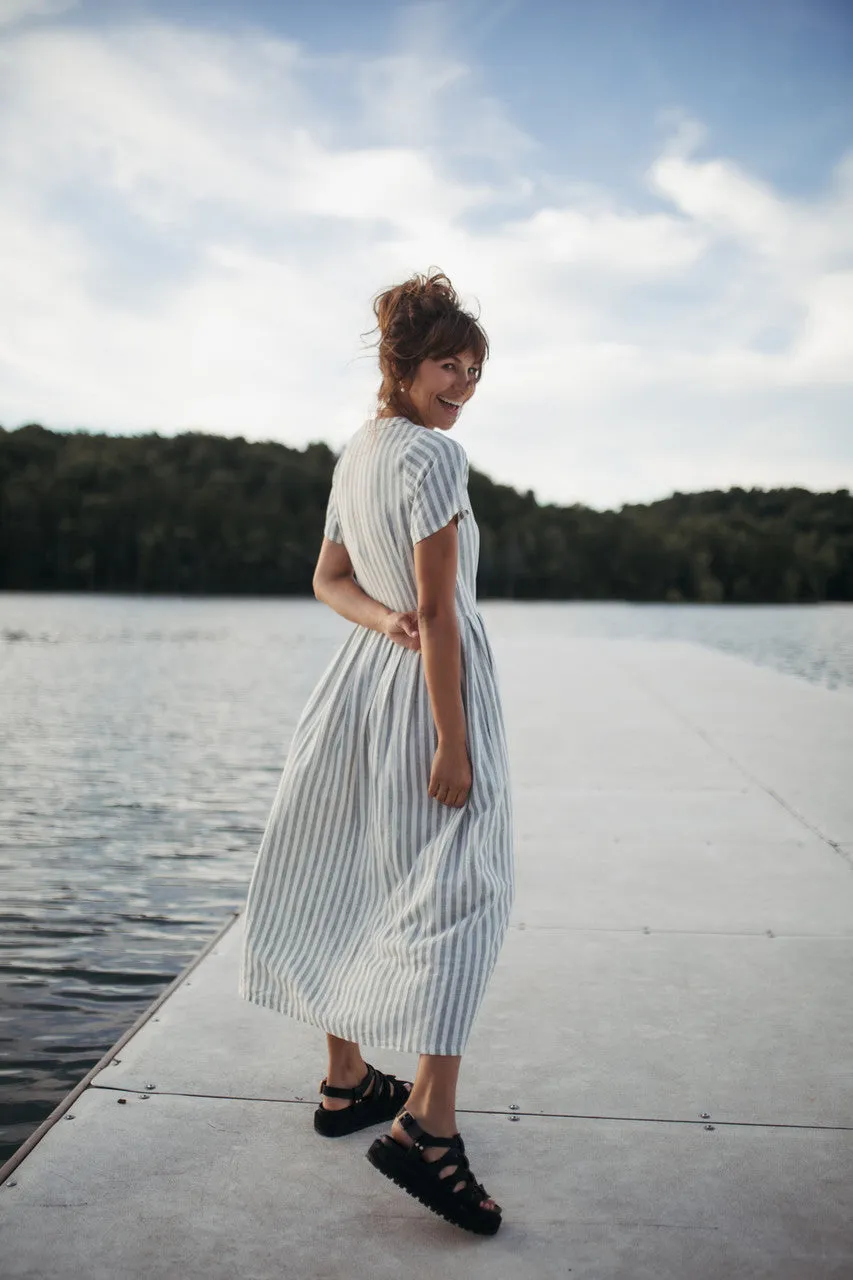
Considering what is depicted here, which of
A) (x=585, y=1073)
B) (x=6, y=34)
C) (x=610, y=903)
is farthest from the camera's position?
(x=6, y=34)

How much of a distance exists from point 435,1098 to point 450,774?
53cm

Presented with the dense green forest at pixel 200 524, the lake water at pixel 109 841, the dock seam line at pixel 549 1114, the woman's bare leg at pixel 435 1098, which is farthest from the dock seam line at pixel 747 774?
the dense green forest at pixel 200 524

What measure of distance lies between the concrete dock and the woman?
0.14m

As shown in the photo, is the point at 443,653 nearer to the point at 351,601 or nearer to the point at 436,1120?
the point at 351,601

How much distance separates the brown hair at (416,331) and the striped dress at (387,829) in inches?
3.1

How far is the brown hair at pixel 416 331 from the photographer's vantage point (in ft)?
6.39

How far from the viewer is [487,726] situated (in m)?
1.98

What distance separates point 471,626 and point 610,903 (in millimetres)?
1894

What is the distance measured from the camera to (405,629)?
195 cm

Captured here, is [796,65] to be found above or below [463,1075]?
above

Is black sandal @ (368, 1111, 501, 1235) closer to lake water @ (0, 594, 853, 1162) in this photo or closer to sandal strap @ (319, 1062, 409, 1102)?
sandal strap @ (319, 1062, 409, 1102)

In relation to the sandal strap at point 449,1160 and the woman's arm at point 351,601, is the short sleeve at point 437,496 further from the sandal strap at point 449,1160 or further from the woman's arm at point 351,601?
the sandal strap at point 449,1160

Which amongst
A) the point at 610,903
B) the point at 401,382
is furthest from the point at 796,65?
the point at 401,382

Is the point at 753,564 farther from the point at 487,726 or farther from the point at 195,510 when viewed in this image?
the point at 487,726
